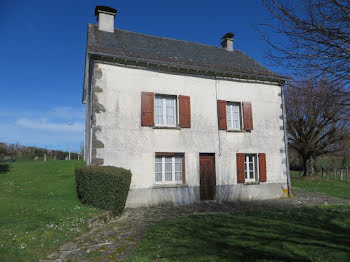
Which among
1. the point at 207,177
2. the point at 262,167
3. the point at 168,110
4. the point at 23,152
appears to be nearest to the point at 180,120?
the point at 168,110

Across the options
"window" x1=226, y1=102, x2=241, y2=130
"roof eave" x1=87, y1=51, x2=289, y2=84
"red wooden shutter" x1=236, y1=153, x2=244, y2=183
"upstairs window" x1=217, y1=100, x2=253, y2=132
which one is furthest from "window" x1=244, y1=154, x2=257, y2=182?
"roof eave" x1=87, y1=51, x2=289, y2=84

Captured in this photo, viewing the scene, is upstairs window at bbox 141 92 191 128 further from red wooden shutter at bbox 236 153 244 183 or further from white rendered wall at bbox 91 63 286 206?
red wooden shutter at bbox 236 153 244 183

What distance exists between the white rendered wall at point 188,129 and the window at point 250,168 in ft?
1.29

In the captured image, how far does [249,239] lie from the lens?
193 inches

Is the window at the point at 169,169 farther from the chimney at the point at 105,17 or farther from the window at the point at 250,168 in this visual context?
the chimney at the point at 105,17

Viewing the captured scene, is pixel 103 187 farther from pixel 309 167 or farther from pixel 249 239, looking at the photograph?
pixel 309 167

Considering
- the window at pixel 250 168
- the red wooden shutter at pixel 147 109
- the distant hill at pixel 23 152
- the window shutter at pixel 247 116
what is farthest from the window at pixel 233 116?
the distant hill at pixel 23 152

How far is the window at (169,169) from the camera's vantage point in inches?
389

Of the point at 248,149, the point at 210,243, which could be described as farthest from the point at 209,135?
the point at 210,243

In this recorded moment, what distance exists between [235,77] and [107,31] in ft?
21.5

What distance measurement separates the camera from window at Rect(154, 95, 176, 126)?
10.3 meters

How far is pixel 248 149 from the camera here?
37.2 feet

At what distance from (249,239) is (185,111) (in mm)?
6261

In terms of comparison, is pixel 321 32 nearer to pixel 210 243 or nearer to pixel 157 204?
pixel 210 243
